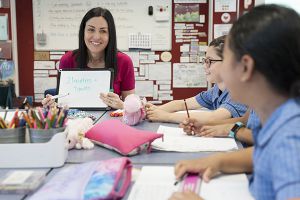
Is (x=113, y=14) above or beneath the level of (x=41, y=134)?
above

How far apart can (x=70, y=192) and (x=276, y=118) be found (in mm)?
466

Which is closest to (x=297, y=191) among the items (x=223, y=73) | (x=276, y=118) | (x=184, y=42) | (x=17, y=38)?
(x=276, y=118)

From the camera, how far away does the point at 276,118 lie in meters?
0.72

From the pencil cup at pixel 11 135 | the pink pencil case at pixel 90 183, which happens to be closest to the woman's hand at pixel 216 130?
the pink pencil case at pixel 90 183

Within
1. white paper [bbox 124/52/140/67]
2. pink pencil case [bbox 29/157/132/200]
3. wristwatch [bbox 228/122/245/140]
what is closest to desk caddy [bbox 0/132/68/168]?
pink pencil case [bbox 29/157/132/200]

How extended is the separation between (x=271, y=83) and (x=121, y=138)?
612 millimetres

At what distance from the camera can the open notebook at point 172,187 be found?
0.85 m

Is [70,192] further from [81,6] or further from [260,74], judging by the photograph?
[81,6]

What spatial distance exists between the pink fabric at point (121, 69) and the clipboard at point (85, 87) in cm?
31

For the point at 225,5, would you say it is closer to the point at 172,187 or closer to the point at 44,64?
the point at 44,64

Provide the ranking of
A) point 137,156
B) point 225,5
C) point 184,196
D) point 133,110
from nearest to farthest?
point 184,196
point 137,156
point 133,110
point 225,5

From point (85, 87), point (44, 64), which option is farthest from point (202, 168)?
point (44, 64)

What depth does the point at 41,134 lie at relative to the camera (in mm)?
1081

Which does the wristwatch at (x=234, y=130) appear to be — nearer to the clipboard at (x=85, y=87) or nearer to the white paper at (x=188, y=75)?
the clipboard at (x=85, y=87)
